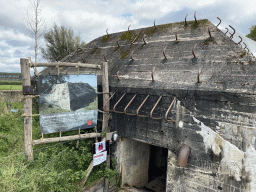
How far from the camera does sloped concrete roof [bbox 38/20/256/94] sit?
13.3 feet

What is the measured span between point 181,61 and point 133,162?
13.4 ft

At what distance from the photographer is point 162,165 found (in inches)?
349

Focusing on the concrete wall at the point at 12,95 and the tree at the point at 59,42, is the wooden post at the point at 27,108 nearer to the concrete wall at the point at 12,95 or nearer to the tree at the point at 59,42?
the concrete wall at the point at 12,95

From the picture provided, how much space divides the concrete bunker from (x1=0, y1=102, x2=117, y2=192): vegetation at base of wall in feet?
2.18

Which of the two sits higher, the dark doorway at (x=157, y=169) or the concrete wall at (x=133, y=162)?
the concrete wall at (x=133, y=162)

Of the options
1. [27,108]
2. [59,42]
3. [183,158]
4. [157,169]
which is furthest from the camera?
[59,42]

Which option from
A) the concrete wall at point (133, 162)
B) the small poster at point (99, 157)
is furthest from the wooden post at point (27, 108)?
the concrete wall at point (133, 162)

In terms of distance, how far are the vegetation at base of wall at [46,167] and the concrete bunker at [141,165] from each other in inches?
26.1

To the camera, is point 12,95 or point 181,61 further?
point 12,95

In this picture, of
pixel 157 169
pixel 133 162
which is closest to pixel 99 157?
pixel 133 162

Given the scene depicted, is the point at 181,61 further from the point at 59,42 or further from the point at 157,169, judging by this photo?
the point at 59,42

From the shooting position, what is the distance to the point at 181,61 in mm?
5051

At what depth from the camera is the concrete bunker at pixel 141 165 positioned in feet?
19.5

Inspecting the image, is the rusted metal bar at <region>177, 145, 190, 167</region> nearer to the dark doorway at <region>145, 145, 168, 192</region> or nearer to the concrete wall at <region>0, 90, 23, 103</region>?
the dark doorway at <region>145, 145, 168, 192</region>
